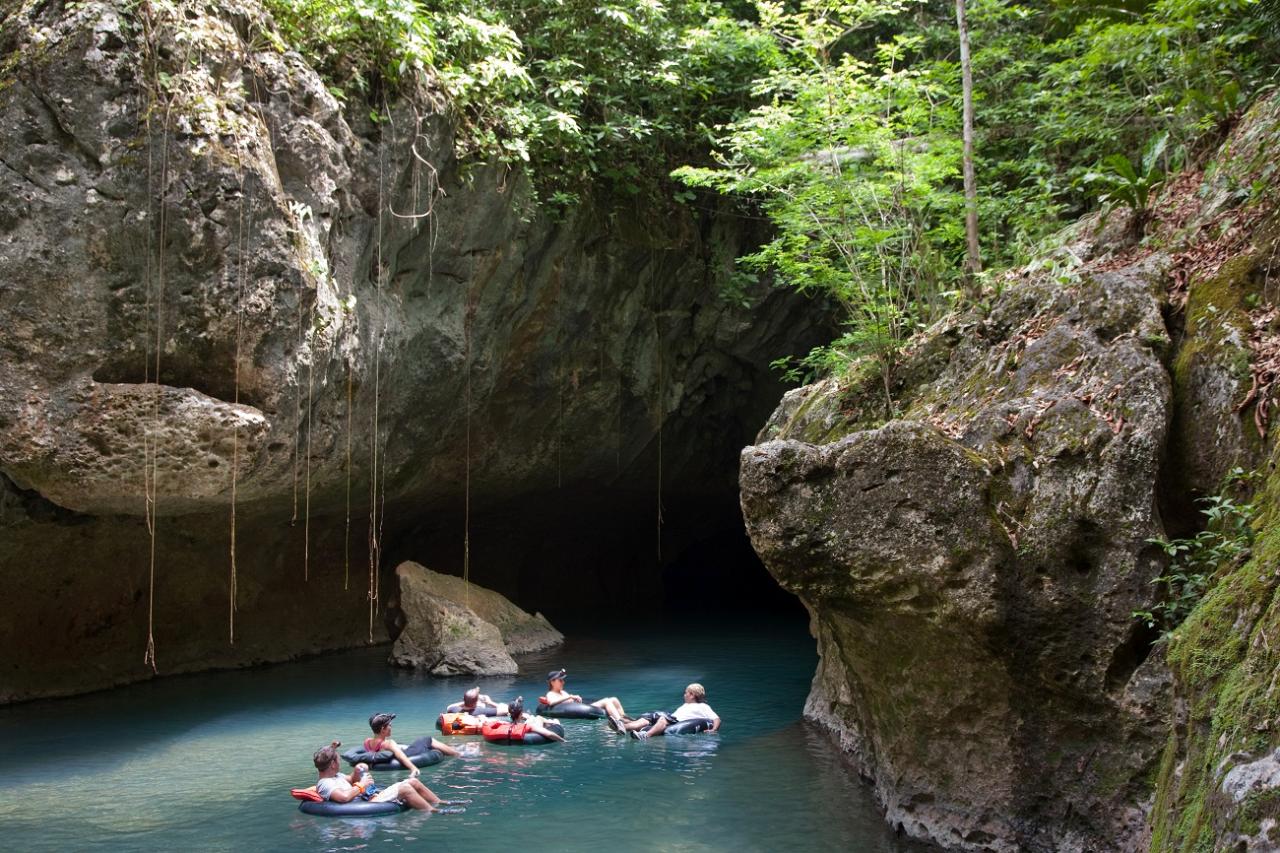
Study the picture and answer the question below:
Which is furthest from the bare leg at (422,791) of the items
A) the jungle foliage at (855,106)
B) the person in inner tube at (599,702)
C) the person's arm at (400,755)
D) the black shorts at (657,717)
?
the jungle foliage at (855,106)

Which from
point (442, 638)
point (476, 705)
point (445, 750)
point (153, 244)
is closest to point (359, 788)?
point (445, 750)

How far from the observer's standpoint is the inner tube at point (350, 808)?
8.96 m

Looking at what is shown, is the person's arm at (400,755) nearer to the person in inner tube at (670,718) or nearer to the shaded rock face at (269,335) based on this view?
the person in inner tube at (670,718)

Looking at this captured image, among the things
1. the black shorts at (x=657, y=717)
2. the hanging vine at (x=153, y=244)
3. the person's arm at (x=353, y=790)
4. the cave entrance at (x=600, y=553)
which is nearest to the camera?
the person's arm at (x=353, y=790)

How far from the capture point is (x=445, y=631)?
16.1 metres

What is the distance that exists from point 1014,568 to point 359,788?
577cm

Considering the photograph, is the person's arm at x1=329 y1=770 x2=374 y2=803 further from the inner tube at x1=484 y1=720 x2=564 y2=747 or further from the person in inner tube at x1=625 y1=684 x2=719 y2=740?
the person in inner tube at x1=625 y1=684 x2=719 y2=740

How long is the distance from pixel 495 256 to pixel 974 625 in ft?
31.4

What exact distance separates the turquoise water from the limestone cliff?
1.27 m

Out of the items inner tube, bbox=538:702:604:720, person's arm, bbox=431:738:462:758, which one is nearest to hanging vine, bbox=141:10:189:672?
person's arm, bbox=431:738:462:758

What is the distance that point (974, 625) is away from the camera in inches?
279

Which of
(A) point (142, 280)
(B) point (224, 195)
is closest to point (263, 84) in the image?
(B) point (224, 195)

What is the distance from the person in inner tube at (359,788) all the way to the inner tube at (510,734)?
2302 mm

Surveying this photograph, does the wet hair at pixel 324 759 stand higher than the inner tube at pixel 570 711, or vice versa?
the wet hair at pixel 324 759
